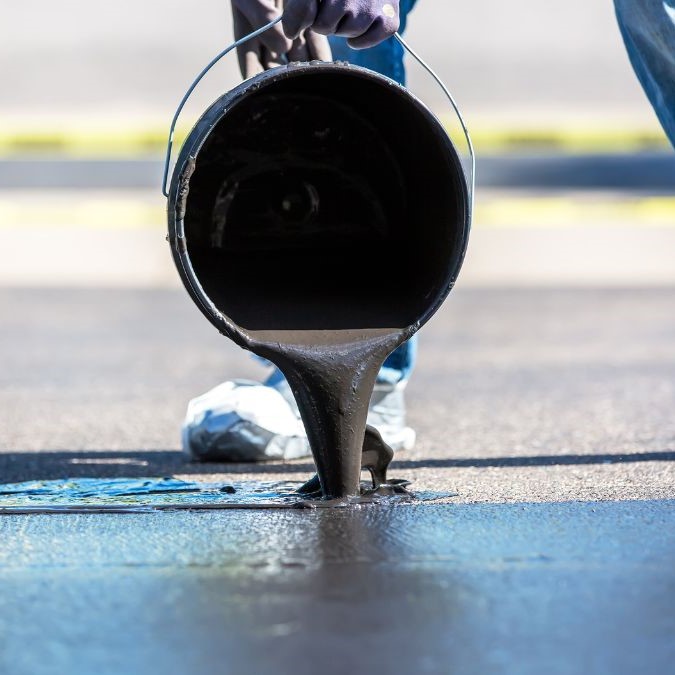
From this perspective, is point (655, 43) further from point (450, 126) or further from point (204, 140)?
point (450, 126)

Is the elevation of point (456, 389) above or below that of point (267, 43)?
below

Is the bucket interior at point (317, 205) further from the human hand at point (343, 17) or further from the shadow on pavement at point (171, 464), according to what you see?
the shadow on pavement at point (171, 464)

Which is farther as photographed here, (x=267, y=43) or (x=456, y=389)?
(x=456, y=389)

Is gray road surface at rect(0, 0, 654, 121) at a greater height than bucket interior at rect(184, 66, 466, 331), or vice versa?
gray road surface at rect(0, 0, 654, 121)

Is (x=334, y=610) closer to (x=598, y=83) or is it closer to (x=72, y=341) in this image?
(x=72, y=341)

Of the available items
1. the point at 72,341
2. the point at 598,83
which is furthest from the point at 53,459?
the point at 598,83

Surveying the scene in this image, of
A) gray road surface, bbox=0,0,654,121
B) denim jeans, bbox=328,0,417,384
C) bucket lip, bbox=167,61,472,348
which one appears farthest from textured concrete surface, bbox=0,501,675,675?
gray road surface, bbox=0,0,654,121

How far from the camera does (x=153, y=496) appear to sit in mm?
3012

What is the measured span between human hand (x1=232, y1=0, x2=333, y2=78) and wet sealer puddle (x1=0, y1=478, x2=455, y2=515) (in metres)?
1.09

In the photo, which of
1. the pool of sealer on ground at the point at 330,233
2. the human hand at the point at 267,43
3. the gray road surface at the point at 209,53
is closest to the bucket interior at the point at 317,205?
the pool of sealer on ground at the point at 330,233

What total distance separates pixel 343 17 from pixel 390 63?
0.93 m

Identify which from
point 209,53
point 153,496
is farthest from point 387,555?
point 209,53

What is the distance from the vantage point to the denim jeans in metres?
3.62

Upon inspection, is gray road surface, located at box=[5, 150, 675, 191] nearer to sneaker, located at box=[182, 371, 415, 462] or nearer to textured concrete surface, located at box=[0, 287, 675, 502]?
textured concrete surface, located at box=[0, 287, 675, 502]
